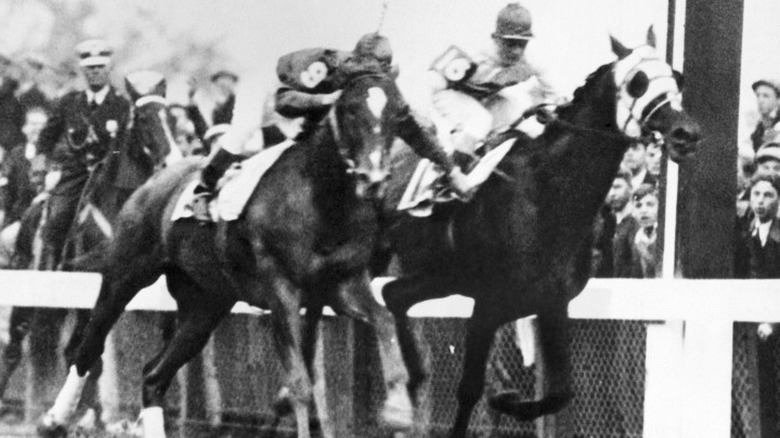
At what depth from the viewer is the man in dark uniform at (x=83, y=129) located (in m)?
10.0

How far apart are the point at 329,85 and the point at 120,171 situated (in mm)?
2197

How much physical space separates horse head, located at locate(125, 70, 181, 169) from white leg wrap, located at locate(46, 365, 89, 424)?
1.24m

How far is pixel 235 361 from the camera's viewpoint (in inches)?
400

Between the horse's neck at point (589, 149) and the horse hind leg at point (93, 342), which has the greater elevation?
the horse's neck at point (589, 149)

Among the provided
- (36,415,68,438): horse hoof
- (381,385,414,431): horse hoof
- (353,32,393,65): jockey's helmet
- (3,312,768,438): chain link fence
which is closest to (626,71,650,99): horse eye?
(353,32,393,65): jockey's helmet

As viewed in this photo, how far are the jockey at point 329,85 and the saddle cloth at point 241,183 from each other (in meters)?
0.16

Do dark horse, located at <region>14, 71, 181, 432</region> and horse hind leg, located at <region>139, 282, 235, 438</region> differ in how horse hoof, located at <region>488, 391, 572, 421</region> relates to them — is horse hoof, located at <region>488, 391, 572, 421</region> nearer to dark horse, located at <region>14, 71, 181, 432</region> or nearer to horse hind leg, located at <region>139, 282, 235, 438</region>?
horse hind leg, located at <region>139, 282, 235, 438</region>

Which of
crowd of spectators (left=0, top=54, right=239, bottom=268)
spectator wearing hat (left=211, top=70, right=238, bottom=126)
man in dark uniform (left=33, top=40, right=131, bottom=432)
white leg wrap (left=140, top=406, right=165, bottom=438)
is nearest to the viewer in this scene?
white leg wrap (left=140, top=406, right=165, bottom=438)

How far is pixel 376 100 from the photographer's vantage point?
25.2 feet

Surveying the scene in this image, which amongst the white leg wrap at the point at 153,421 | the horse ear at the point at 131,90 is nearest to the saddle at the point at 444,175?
the white leg wrap at the point at 153,421

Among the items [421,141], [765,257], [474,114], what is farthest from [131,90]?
[765,257]

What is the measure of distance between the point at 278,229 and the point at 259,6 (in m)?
2.20

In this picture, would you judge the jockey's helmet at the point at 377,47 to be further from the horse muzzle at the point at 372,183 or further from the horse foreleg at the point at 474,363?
the horse foreleg at the point at 474,363

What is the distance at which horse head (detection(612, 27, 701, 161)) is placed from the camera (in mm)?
7543
